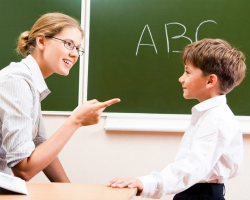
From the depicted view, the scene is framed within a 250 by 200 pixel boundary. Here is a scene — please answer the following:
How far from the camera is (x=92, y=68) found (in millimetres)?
2562

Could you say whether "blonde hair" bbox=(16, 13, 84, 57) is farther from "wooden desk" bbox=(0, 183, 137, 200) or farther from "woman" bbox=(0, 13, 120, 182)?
"wooden desk" bbox=(0, 183, 137, 200)

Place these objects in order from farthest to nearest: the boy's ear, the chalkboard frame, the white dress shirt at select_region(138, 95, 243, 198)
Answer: the chalkboard frame → the boy's ear → the white dress shirt at select_region(138, 95, 243, 198)

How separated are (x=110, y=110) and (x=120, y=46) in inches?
17.5

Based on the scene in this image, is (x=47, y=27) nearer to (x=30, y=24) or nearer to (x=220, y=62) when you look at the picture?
(x=220, y=62)

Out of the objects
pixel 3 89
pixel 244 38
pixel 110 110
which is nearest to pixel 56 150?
pixel 3 89

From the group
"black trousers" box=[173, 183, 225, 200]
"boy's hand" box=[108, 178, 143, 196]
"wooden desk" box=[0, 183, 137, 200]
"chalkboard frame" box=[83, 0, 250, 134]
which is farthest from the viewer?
"chalkboard frame" box=[83, 0, 250, 134]

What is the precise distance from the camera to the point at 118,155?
2535 mm

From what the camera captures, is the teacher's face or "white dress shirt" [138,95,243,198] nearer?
"white dress shirt" [138,95,243,198]

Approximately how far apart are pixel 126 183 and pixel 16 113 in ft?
1.64

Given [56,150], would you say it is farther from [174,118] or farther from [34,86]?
[174,118]

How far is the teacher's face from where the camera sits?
1.71 meters

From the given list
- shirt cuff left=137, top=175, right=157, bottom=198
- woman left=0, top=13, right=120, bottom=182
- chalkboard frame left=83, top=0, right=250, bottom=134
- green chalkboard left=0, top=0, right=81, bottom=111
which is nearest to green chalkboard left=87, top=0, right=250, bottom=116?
chalkboard frame left=83, top=0, right=250, bottom=134

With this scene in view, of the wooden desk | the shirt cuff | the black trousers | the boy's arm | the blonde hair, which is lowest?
the boy's arm

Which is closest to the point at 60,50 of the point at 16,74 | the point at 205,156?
the point at 16,74
